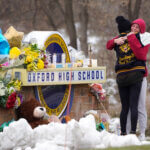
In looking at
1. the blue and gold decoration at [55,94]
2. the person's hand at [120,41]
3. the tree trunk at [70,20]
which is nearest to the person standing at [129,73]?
the person's hand at [120,41]

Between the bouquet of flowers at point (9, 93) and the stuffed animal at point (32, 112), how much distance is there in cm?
19

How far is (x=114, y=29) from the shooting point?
18.9m

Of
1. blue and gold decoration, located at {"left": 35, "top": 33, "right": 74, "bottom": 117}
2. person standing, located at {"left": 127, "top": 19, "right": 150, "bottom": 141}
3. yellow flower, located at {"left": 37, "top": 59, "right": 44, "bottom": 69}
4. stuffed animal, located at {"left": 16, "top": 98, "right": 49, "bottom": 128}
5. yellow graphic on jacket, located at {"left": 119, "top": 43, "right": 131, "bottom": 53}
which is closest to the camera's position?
person standing, located at {"left": 127, "top": 19, "right": 150, "bottom": 141}

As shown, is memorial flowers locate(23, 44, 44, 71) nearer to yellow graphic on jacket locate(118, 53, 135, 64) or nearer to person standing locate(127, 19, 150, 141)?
yellow graphic on jacket locate(118, 53, 135, 64)

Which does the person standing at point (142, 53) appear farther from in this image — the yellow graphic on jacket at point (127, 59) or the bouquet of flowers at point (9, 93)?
the bouquet of flowers at point (9, 93)

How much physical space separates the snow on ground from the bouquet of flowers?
0.79 metres

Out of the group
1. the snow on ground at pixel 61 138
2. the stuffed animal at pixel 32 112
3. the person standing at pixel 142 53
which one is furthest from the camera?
the stuffed animal at pixel 32 112

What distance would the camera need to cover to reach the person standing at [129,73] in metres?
7.24

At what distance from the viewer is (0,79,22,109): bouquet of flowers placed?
23.7ft

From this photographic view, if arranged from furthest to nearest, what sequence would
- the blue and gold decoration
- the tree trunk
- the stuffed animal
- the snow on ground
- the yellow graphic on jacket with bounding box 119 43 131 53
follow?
the tree trunk → the blue and gold decoration → the stuffed animal → the yellow graphic on jacket with bounding box 119 43 131 53 → the snow on ground

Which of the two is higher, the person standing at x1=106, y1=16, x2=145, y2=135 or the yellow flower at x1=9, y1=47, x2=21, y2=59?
the yellow flower at x1=9, y1=47, x2=21, y2=59

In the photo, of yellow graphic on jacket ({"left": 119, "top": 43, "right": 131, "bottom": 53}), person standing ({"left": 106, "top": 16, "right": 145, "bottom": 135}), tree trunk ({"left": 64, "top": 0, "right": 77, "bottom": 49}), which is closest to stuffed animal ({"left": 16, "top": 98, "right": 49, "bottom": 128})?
person standing ({"left": 106, "top": 16, "right": 145, "bottom": 135})

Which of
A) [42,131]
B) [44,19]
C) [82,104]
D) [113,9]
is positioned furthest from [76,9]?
[42,131]

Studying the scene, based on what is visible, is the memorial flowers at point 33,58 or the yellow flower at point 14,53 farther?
the yellow flower at point 14,53
